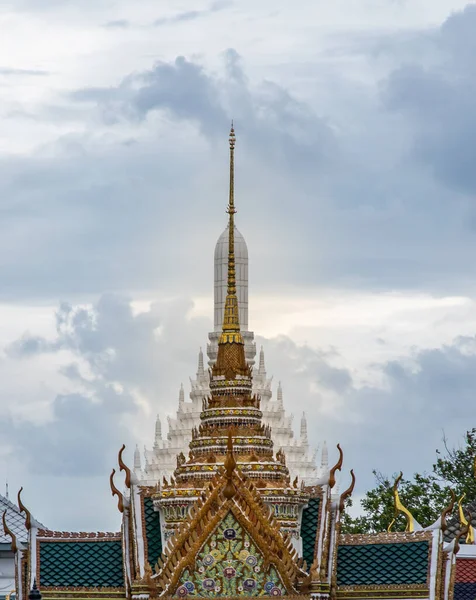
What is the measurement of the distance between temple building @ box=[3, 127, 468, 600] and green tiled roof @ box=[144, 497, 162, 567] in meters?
0.02

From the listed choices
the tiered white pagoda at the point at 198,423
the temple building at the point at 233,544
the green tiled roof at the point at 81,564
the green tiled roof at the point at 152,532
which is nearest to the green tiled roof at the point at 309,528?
the temple building at the point at 233,544

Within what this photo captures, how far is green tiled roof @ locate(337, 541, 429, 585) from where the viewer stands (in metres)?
48.6

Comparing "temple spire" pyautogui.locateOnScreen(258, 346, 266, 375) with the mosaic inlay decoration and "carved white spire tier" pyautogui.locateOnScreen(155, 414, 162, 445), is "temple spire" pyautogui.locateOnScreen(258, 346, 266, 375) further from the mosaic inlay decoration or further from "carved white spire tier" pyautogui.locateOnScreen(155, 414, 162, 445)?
the mosaic inlay decoration

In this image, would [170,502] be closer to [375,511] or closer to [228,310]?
[228,310]

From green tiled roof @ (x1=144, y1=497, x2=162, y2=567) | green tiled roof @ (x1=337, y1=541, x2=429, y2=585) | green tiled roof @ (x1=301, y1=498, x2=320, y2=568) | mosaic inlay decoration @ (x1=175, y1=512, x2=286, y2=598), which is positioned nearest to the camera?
mosaic inlay decoration @ (x1=175, y1=512, x2=286, y2=598)

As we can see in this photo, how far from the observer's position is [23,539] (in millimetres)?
64938

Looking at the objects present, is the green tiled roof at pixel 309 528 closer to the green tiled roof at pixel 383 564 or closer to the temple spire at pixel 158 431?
the green tiled roof at pixel 383 564

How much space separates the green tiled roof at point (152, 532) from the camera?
161 feet

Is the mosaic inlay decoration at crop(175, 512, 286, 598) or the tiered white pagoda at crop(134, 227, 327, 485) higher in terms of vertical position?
the tiered white pagoda at crop(134, 227, 327, 485)

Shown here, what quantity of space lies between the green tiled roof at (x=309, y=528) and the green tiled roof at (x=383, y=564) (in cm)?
65

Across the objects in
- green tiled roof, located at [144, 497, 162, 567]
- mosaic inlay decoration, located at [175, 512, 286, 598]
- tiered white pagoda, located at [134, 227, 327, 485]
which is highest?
tiered white pagoda, located at [134, 227, 327, 485]

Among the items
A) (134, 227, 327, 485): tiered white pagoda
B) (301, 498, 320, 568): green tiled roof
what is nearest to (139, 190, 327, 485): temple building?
(134, 227, 327, 485): tiered white pagoda

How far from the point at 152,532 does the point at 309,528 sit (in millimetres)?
3424

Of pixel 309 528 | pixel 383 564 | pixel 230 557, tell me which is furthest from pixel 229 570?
pixel 383 564
